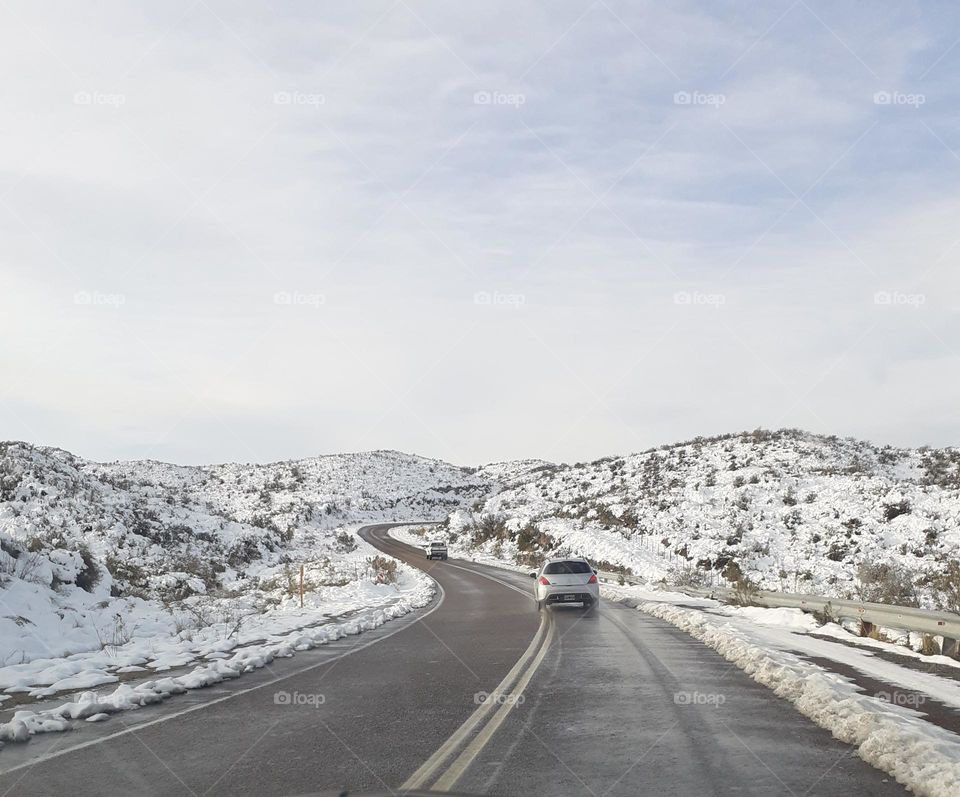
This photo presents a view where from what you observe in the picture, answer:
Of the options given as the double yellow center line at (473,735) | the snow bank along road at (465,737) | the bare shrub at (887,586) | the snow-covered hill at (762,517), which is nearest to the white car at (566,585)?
the bare shrub at (887,586)

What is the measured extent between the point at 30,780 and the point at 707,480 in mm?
54664

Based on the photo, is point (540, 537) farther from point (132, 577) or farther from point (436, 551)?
point (132, 577)

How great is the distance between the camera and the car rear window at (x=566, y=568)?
21.8 metres

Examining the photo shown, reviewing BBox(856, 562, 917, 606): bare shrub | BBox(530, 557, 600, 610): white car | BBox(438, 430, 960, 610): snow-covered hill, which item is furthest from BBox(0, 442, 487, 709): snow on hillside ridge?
BBox(856, 562, 917, 606): bare shrub

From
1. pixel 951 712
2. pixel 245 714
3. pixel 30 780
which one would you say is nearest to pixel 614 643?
pixel 951 712

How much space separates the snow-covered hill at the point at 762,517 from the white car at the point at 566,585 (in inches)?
286

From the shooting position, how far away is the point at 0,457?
34000 mm

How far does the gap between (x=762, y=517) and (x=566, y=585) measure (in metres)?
25.4

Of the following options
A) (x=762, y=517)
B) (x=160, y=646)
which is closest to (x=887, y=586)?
(x=160, y=646)

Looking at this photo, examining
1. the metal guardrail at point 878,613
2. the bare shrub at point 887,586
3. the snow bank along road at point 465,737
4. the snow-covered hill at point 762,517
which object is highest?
the snow-covered hill at point 762,517

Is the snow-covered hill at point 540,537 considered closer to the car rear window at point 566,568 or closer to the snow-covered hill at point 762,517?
the snow-covered hill at point 762,517

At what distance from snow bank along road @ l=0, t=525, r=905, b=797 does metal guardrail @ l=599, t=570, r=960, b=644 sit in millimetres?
3198

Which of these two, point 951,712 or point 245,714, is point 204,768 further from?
point 951,712

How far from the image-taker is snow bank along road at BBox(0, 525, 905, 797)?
5684 millimetres
